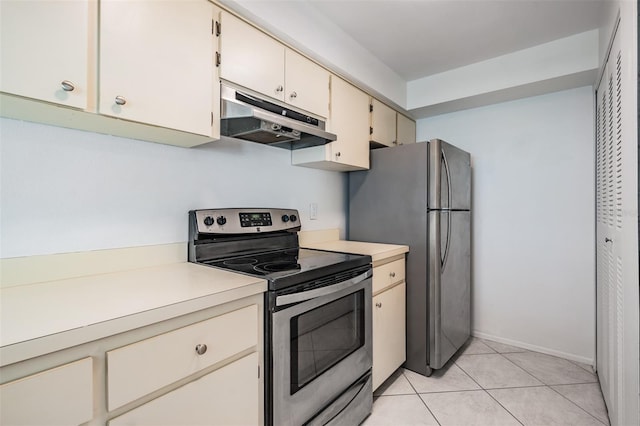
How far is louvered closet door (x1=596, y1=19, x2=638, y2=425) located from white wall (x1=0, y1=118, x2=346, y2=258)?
5.70 ft

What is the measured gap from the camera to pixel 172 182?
157cm

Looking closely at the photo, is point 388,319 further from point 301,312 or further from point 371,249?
point 301,312

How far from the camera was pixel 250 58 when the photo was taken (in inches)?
62.1

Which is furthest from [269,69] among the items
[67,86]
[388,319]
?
[388,319]

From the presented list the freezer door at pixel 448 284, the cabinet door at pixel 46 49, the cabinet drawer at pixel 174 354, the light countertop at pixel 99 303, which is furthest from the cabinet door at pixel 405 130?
the cabinet door at pixel 46 49

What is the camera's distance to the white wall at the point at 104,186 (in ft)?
3.71

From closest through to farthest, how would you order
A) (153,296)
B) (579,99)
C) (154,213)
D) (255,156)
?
(153,296) < (154,213) < (255,156) < (579,99)

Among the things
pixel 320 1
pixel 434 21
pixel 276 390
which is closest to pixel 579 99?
pixel 434 21

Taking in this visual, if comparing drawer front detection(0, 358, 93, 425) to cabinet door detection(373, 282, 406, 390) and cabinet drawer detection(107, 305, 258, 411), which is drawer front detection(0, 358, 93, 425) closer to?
cabinet drawer detection(107, 305, 258, 411)

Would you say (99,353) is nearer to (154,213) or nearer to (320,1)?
(154,213)

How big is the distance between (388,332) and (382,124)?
65.3 inches

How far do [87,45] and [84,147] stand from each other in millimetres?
422

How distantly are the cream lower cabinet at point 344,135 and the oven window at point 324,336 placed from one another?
94 centimetres

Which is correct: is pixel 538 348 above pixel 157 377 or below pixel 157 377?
below
